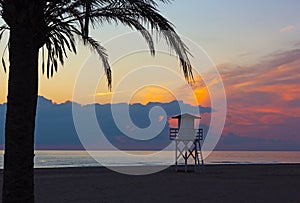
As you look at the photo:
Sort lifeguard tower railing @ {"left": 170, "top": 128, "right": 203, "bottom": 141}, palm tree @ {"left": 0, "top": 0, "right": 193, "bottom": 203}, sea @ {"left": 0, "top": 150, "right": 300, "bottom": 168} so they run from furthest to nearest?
sea @ {"left": 0, "top": 150, "right": 300, "bottom": 168} < lifeguard tower railing @ {"left": 170, "top": 128, "right": 203, "bottom": 141} < palm tree @ {"left": 0, "top": 0, "right": 193, "bottom": 203}

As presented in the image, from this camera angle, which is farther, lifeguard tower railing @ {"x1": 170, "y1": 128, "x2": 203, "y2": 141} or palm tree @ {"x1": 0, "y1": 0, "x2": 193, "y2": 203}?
lifeguard tower railing @ {"x1": 170, "y1": 128, "x2": 203, "y2": 141}

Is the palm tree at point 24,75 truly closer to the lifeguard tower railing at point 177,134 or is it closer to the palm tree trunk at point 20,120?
the palm tree trunk at point 20,120

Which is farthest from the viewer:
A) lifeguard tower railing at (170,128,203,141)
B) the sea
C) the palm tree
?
the sea

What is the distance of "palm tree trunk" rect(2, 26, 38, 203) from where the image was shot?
9000 millimetres

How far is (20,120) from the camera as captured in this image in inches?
354

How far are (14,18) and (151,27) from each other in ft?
8.24

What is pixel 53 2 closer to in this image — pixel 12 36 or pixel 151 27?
pixel 12 36

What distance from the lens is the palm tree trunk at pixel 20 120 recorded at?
9.00m

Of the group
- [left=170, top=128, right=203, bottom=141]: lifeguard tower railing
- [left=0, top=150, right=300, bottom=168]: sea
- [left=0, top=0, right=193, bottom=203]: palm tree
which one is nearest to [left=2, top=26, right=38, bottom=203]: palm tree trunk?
[left=0, top=0, right=193, bottom=203]: palm tree

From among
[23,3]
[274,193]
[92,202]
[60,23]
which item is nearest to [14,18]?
[23,3]

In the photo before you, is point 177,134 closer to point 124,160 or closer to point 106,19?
point 106,19

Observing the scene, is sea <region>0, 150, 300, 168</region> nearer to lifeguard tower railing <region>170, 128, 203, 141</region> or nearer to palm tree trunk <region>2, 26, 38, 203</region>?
lifeguard tower railing <region>170, 128, 203, 141</region>

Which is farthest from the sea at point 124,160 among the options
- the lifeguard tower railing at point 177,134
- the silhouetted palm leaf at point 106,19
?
the silhouetted palm leaf at point 106,19

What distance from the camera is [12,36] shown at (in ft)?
30.4
